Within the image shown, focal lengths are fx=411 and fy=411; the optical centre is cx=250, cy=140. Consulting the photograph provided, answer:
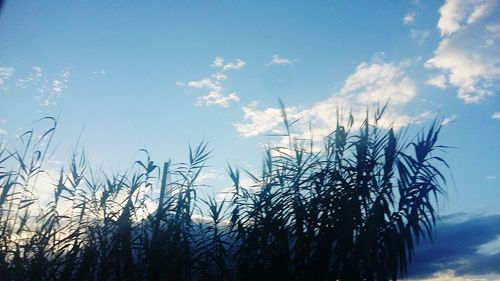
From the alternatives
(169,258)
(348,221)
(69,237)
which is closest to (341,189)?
(348,221)

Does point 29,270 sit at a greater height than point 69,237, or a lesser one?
lesser

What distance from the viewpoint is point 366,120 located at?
6.28 m

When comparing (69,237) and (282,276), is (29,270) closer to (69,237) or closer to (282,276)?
(69,237)

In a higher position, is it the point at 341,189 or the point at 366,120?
the point at 366,120

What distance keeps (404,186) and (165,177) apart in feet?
13.1

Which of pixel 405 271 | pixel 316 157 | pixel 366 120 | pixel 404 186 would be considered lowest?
pixel 405 271

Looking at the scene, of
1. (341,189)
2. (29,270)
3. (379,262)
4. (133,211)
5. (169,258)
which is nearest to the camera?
(379,262)

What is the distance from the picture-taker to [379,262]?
5164 mm

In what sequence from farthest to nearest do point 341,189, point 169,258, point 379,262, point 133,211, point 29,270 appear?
point 133,211 < point 29,270 < point 169,258 < point 341,189 < point 379,262

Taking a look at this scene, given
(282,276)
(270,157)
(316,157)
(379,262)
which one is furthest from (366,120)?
(282,276)

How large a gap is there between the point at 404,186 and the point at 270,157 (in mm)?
2186

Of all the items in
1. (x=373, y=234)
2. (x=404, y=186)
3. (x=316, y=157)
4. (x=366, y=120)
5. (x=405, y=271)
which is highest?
(x=366, y=120)

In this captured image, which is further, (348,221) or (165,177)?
(165,177)

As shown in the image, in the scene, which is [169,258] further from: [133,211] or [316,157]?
[316,157]
